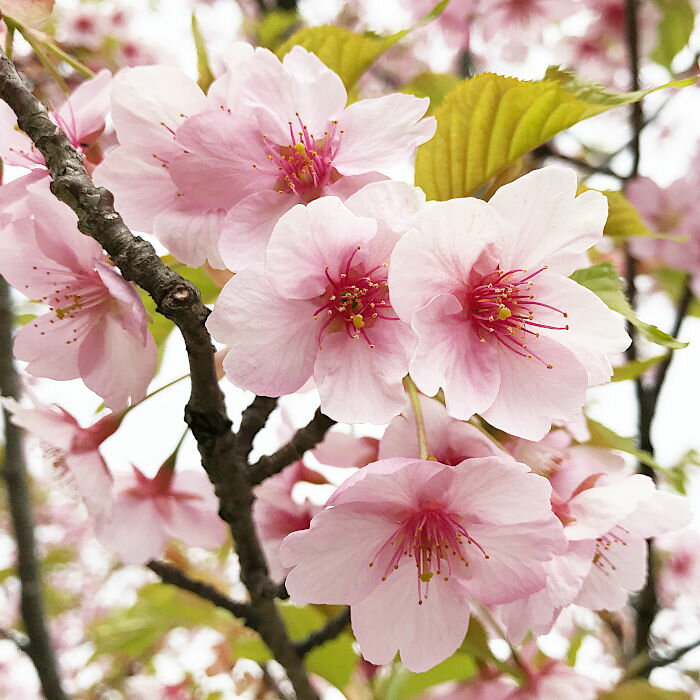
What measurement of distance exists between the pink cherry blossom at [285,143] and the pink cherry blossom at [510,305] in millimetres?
102

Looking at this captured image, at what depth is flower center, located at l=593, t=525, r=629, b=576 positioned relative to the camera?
2.44 ft

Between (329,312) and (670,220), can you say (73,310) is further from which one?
(670,220)

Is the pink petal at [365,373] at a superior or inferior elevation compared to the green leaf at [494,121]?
inferior

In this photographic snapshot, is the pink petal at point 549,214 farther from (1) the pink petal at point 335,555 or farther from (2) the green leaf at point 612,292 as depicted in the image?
(1) the pink petal at point 335,555

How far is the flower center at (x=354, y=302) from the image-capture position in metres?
0.61

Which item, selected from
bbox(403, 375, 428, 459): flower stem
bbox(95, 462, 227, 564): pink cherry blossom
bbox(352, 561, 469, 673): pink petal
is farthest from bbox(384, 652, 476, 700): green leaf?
bbox(403, 375, 428, 459): flower stem

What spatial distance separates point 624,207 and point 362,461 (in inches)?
15.8

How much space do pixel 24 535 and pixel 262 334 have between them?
44.4 inches

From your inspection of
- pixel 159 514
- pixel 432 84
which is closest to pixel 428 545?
pixel 159 514

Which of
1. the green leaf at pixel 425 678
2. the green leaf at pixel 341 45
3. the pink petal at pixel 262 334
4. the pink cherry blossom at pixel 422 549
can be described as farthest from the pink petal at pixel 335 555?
the green leaf at pixel 425 678

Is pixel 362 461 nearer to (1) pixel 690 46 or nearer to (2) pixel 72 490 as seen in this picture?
(2) pixel 72 490

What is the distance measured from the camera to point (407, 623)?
0.64 m

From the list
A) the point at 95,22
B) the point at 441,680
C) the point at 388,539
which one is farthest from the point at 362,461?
the point at 95,22

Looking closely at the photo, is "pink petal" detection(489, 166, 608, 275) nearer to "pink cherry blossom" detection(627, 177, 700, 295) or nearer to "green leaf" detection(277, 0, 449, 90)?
"green leaf" detection(277, 0, 449, 90)
